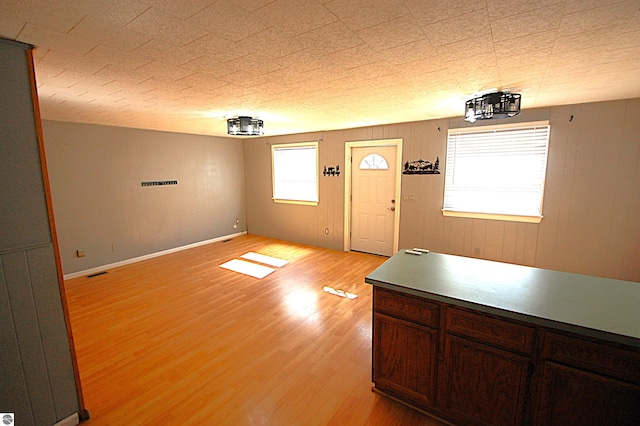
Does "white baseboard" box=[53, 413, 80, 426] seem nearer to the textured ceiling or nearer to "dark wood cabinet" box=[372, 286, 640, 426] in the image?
"dark wood cabinet" box=[372, 286, 640, 426]

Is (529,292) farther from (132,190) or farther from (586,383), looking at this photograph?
(132,190)

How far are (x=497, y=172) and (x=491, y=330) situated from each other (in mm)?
3106

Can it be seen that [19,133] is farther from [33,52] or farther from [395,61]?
[395,61]

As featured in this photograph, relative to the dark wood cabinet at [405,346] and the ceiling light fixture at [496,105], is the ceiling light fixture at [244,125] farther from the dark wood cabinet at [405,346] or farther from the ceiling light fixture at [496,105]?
the dark wood cabinet at [405,346]

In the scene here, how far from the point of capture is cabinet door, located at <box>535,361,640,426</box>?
1291 millimetres

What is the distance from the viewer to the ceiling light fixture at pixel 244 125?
375cm

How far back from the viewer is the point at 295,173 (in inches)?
246

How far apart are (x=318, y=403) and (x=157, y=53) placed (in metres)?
2.57

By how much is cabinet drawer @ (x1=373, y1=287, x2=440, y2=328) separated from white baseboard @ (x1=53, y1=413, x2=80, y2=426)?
2110mm

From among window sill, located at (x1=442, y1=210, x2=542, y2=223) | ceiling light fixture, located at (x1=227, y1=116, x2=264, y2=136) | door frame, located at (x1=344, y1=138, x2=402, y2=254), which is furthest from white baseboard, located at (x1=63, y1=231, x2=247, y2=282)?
window sill, located at (x1=442, y1=210, x2=542, y2=223)

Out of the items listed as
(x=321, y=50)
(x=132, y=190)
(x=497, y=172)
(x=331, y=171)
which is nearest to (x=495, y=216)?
(x=497, y=172)

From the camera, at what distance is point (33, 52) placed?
172 centimetres

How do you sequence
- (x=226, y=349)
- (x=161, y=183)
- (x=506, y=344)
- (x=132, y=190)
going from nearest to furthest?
(x=506, y=344) < (x=226, y=349) < (x=132, y=190) < (x=161, y=183)

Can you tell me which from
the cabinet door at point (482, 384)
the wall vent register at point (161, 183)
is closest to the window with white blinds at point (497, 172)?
the cabinet door at point (482, 384)
